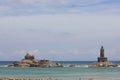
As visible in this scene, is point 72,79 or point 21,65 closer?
point 72,79

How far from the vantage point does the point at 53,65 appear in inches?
6447

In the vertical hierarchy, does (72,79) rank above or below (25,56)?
below

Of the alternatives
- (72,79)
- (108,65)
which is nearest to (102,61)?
(108,65)

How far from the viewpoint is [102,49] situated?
163 meters

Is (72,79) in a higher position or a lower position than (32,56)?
lower

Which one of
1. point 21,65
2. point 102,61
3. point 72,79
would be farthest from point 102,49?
point 72,79

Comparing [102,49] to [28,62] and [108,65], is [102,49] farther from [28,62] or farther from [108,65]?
[28,62]

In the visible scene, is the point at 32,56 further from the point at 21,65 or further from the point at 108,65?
the point at 108,65

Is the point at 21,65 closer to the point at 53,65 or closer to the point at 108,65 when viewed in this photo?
the point at 53,65

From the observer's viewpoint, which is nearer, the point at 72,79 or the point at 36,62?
the point at 72,79

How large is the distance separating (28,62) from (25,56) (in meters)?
3.09

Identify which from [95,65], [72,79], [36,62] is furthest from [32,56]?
[72,79]

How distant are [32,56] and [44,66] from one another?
23.3 ft

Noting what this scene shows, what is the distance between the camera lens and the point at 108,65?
163 metres
